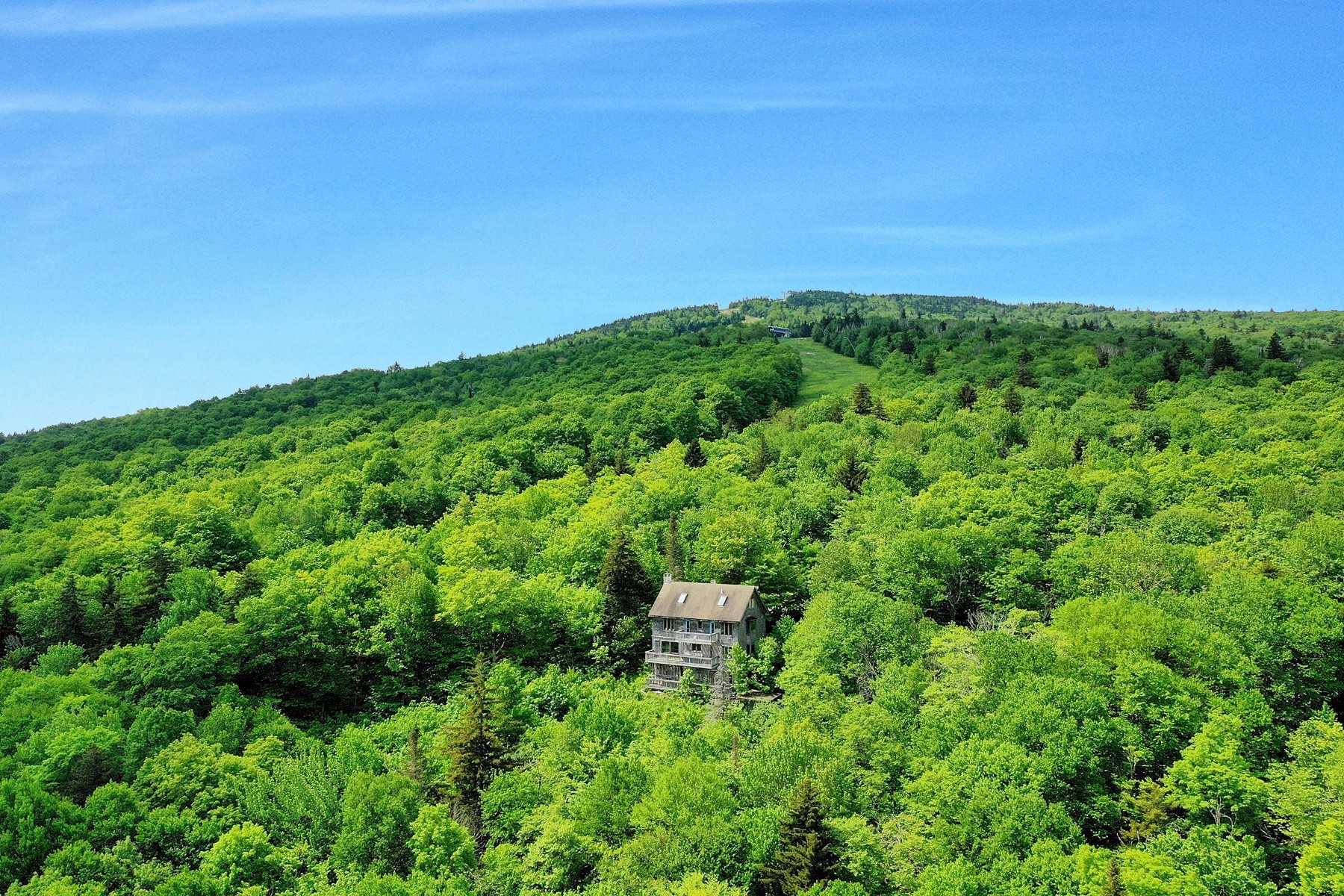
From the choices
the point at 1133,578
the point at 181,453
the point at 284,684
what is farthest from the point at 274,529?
the point at 1133,578

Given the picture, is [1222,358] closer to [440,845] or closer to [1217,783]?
[1217,783]

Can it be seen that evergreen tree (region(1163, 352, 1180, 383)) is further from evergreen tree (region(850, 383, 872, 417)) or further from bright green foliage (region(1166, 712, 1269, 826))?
bright green foliage (region(1166, 712, 1269, 826))

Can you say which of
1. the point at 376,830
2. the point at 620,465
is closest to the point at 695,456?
the point at 620,465

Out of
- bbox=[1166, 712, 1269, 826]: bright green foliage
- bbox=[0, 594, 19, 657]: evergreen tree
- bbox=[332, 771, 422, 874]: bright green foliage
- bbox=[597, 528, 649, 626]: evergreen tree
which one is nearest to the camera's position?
bbox=[1166, 712, 1269, 826]: bright green foliage

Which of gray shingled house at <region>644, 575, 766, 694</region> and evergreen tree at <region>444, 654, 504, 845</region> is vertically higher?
gray shingled house at <region>644, 575, 766, 694</region>

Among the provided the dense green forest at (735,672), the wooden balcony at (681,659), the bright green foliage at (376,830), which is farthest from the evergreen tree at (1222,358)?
the bright green foliage at (376,830)

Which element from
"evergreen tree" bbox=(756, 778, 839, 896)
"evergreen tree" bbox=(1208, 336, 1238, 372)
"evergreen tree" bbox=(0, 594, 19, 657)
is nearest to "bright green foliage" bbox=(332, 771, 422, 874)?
"evergreen tree" bbox=(756, 778, 839, 896)
